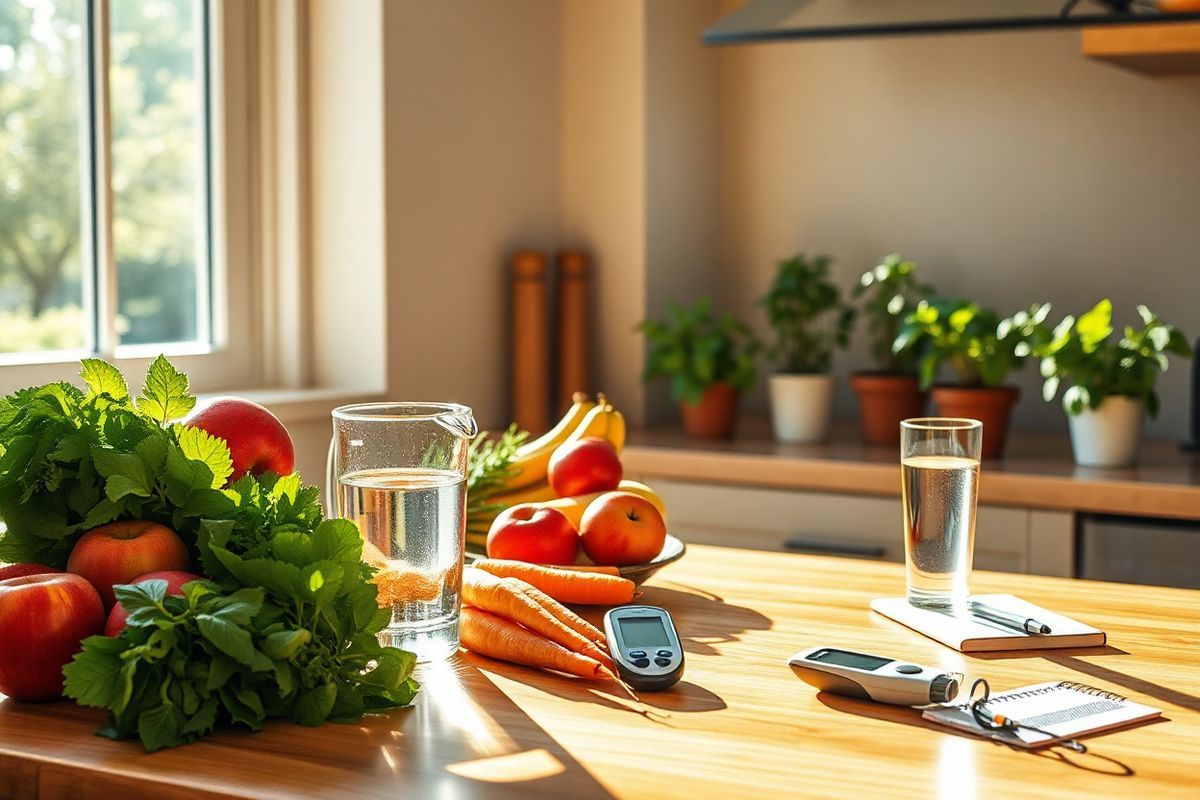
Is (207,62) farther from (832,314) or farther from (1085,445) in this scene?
(1085,445)

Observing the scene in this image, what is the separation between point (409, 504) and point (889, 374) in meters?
1.83

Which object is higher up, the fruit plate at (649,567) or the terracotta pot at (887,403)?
the terracotta pot at (887,403)

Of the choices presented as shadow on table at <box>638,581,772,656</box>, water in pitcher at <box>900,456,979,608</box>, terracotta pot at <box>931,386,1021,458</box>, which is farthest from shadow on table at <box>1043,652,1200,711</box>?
terracotta pot at <box>931,386,1021,458</box>

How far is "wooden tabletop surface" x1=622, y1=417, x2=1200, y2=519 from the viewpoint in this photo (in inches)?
85.7

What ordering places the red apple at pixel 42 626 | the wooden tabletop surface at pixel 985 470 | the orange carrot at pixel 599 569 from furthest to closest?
the wooden tabletop surface at pixel 985 470 → the orange carrot at pixel 599 569 → the red apple at pixel 42 626

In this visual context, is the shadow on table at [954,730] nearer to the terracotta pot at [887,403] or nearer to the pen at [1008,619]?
the pen at [1008,619]

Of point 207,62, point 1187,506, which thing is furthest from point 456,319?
point 1187,506

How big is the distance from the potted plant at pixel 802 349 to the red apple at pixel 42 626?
1890mm

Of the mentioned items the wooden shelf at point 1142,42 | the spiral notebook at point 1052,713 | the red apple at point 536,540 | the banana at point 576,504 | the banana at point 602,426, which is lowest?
the spiral notebook at point 1052,713

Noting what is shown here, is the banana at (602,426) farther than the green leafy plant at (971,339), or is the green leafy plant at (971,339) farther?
the green leafy plant at (971,339)

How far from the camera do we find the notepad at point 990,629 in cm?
111

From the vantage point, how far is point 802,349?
280cm

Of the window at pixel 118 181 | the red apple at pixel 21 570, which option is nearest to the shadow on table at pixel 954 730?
the red apple at pixel 21 570

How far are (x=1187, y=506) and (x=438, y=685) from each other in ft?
5.04
